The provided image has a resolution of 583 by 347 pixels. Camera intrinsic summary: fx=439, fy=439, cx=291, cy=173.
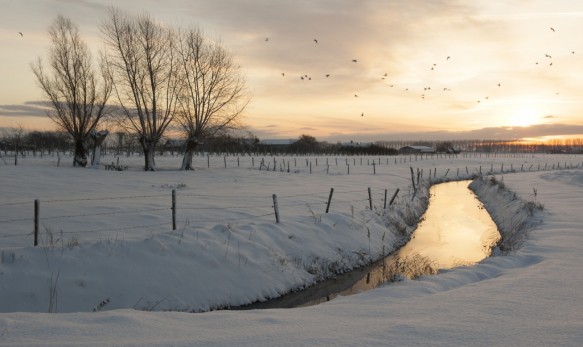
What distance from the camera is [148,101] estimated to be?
36.2 metres

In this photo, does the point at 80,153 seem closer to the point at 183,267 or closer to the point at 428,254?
the point at 183,267

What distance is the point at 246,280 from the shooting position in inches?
396

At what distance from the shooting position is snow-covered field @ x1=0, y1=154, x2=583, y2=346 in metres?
4.76

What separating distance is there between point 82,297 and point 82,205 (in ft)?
28.2

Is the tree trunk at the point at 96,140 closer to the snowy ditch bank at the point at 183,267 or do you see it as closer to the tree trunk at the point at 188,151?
the tree trunk at the point at 188,151

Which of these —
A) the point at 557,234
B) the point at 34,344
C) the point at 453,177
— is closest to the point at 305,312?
the point at 34,344

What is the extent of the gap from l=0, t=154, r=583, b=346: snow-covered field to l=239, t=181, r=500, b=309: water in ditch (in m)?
0.43

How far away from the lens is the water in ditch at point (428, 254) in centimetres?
1052

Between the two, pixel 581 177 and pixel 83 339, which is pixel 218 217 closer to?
pixel 83 339

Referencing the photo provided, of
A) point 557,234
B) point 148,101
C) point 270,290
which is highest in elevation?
point 148,101

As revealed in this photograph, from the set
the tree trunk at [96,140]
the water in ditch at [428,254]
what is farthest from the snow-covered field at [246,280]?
the tree trunk at [96,140]

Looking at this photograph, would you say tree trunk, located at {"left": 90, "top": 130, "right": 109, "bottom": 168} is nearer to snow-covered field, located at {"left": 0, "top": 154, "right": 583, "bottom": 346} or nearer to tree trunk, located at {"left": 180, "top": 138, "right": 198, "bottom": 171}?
tree trunk, located at {"left": 180, "top": 138, "right": 198, "bottom": 171}

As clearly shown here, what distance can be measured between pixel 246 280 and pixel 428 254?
6781 millimetres

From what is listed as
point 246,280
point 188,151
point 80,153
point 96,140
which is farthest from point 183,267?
point 80,153
